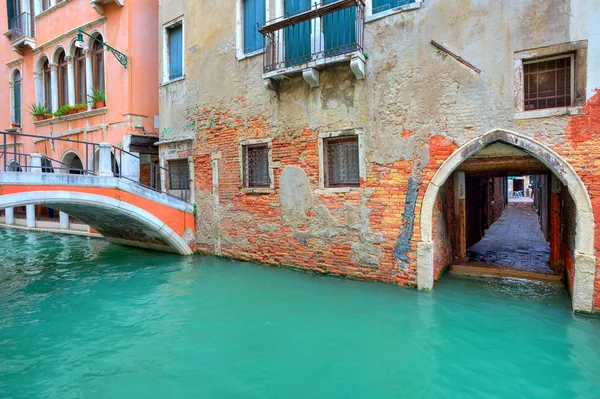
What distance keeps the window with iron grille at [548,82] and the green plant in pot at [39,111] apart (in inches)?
549

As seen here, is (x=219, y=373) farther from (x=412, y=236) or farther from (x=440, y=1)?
(x=440, y=1)

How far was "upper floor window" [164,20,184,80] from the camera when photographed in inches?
360

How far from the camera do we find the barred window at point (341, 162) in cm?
646

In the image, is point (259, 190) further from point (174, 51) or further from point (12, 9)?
point (12, 9)

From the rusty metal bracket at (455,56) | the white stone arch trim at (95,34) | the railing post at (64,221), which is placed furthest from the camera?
the railing post at (64,221)

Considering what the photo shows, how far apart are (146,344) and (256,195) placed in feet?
12.8

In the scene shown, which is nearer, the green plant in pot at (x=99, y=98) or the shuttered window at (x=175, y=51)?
the shuttered window at (x=175, y=51)

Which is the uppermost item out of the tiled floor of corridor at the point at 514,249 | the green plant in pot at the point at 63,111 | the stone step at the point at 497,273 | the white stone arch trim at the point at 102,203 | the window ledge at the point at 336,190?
the green plant in pot at the point at 63,111

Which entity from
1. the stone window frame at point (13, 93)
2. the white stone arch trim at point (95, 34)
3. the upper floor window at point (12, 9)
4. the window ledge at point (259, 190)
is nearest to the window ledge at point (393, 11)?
the window ledge at point (259, 190)

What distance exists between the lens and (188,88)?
28.8ft

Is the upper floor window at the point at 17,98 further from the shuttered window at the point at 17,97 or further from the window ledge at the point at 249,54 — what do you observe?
the window ledge at the point at 249,54

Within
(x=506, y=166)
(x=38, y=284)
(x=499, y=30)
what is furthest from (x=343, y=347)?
(x=38, y=284)

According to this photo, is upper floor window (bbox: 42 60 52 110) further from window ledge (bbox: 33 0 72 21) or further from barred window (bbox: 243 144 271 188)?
barred window (bbox: 243 144 271 188)

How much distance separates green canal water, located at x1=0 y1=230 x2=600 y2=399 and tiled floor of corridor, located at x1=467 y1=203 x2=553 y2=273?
121cm
